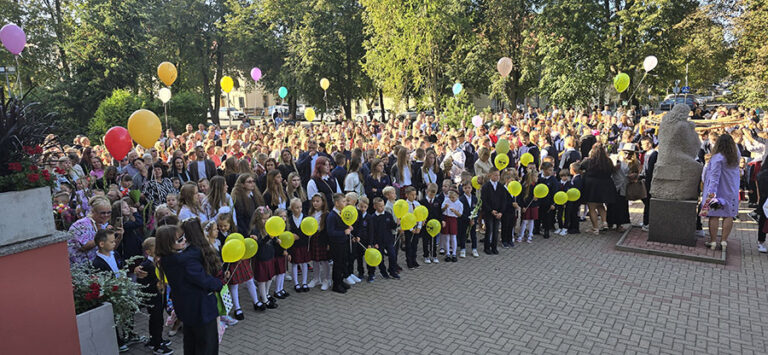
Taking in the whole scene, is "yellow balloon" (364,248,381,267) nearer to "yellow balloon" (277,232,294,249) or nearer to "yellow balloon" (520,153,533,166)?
"yellow balloon" (277,232,294,249)

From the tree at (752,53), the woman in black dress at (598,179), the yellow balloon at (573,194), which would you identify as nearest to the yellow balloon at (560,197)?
the yellow balloon at (573,194)

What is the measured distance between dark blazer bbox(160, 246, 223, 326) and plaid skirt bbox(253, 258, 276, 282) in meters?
2.11

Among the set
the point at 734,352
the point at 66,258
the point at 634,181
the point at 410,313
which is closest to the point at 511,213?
the point at 634,181

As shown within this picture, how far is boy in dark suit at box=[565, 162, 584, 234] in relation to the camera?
31.1 ft

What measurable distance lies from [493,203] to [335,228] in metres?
3.21

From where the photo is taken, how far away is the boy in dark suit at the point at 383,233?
23.3 feet

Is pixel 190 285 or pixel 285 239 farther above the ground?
pixel 190 285

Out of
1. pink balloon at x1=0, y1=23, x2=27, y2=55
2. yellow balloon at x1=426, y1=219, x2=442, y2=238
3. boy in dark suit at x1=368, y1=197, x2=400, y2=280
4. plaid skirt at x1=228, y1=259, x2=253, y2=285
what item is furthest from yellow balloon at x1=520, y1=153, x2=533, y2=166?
pink balloon at x1=0, y1=23, x2=27, y2=55

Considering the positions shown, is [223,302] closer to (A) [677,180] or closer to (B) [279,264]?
(B) [279,264]

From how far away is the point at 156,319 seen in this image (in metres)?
5.15

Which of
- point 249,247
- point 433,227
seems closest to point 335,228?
point 249,247

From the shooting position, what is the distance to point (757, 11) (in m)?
17.0

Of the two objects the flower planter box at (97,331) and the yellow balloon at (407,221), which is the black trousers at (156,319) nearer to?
the flower planter box at (97,331)

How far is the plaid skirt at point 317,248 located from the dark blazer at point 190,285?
2.80 m
